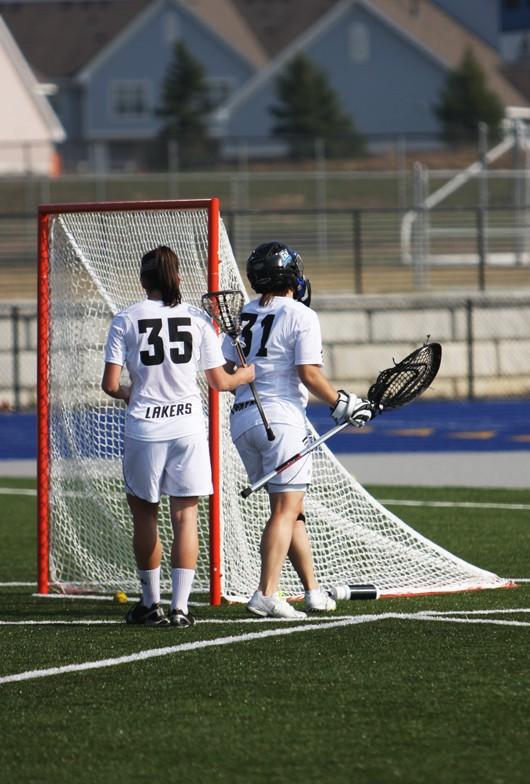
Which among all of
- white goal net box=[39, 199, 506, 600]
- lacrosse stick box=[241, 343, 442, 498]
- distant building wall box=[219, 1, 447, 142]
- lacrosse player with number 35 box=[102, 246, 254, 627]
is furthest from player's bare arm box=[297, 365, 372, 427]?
distant building wall box=[219, 1, 447, 142]

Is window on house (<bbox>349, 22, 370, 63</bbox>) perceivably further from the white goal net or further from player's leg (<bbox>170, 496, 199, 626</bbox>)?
player's leg (<bbox>170, 496, 199, 626</bbox>)

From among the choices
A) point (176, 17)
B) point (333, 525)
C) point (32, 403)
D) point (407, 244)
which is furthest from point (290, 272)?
point (176, 17)

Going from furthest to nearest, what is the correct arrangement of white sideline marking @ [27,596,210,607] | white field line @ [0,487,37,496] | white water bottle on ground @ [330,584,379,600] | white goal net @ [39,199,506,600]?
white field line @ [0,487,37,496] → white sideline marking @ [27,596,210,607] → white goal net @ [39,199,506,600] → white water bottle on ground @ [330,584,379,600]

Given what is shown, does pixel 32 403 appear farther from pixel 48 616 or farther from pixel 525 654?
pixel 525 654

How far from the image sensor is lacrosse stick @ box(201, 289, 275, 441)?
25.3 ft

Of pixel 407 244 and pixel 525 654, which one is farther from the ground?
pixel 407 244

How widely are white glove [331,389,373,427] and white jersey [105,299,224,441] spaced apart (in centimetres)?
57

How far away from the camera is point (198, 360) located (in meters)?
7.63

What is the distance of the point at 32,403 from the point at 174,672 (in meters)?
15.0

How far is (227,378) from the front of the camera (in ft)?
24.7

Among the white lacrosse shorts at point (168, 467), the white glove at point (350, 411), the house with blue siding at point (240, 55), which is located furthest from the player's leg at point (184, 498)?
the house with blue siding at point (240, 55)

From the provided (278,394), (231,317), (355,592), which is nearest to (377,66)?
(355,592)

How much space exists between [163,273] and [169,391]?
524 mm

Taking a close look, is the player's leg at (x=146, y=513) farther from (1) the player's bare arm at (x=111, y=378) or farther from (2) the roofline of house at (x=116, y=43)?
(2) the roofline of house at (x=116, y=43)
